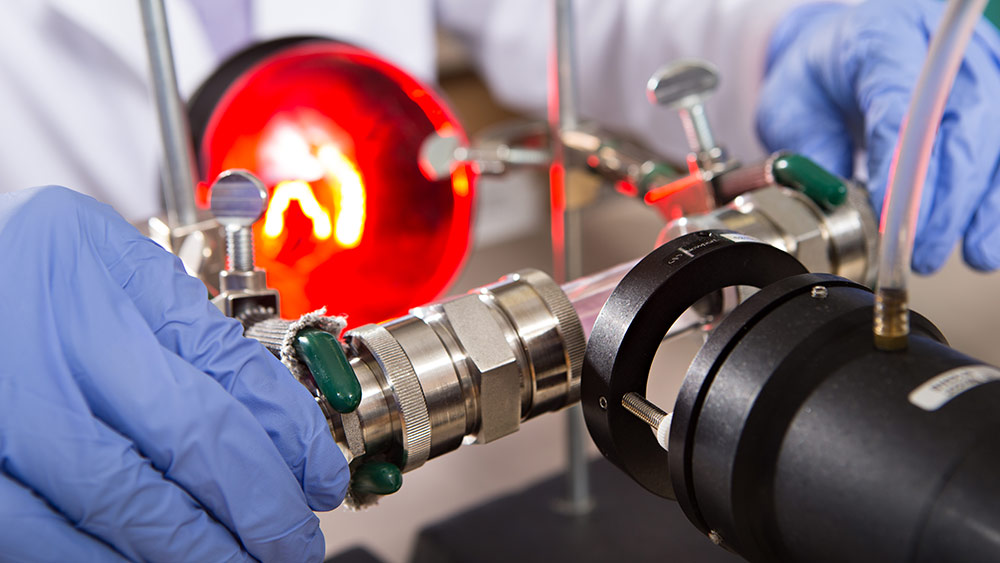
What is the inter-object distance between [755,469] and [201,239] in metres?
0.31

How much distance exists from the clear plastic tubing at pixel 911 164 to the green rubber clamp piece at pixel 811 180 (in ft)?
0.55

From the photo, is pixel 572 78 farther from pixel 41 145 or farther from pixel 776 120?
pixel 41 145

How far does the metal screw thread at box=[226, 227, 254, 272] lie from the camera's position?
425 mm

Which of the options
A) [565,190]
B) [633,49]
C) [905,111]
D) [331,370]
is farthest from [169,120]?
[633,49]

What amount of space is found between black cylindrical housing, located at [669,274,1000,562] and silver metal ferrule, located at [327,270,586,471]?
0.09 metres

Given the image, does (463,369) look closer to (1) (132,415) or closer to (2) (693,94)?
(1) (132,415)

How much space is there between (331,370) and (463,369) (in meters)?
0.06

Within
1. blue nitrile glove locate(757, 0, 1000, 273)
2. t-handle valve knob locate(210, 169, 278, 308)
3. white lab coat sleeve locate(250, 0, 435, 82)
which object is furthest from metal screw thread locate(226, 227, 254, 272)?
white lab coat sleeve locate(250, 0, 435, 82)

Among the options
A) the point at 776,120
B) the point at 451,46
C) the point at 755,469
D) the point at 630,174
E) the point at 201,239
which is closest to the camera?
the point at 755,469

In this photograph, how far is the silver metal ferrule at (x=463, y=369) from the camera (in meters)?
0.37

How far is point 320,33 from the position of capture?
701 mm

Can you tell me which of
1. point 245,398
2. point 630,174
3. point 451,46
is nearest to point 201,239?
point 245,398

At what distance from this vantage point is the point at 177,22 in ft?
2.62

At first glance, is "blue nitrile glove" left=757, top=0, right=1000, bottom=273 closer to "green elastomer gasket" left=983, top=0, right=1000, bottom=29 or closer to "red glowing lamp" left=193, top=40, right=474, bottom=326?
"green elastomer gasket" left=983, top=0, right=1000, bottom=29
